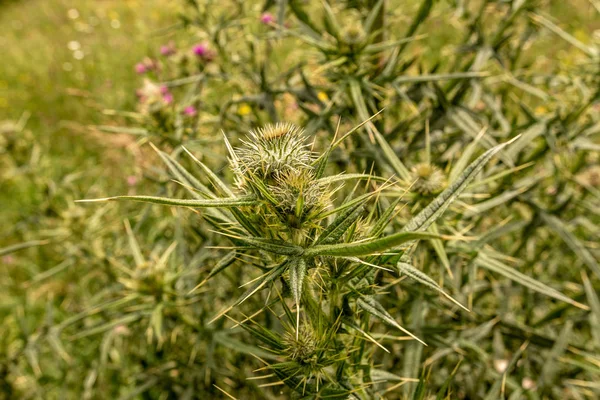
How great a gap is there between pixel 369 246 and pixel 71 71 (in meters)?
6.83

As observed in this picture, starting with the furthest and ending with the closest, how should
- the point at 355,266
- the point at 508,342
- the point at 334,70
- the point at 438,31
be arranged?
the point at 438,31 < the point at 508,342 < the point at 334,70 < the point at 355,266

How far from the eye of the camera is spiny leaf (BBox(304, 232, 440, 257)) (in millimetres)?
623

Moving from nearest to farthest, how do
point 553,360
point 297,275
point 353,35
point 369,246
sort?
point 369,246
point 297,275
point 353,35
point 553,360

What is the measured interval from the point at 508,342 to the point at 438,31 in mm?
3965

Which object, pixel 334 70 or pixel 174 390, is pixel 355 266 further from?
pixel 174 390

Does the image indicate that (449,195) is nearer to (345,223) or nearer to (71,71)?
(345,223)

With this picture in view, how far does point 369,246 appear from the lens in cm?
70

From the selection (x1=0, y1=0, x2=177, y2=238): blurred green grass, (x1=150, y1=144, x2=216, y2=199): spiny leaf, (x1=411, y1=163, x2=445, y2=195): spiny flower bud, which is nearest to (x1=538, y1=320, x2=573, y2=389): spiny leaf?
(x1=411, y1=163, x2=445, y2=195): spiny flower bud

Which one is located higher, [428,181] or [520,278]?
[428,181]

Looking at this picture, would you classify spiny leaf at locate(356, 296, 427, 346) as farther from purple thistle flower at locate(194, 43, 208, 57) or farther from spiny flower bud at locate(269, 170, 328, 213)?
purple thistle flower at locate(194, 43, 208, 57)

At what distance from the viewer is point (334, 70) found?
5.68 feet

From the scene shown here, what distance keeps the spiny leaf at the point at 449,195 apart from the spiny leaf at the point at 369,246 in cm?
24

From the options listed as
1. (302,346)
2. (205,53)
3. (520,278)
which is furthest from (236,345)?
(205,53)

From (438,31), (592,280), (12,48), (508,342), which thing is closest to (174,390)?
(508,342)
